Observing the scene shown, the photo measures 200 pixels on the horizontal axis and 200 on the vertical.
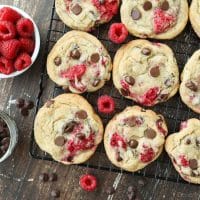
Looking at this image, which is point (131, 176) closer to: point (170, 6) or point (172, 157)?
point (172, 157)

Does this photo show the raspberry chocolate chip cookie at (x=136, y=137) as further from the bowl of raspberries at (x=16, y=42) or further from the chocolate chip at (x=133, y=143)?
the bowl of raspberries at (x=16, y=42)

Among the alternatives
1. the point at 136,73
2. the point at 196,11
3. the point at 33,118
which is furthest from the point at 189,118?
the point at 33,118

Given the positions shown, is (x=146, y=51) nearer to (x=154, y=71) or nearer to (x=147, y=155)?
(x=154, y=71)

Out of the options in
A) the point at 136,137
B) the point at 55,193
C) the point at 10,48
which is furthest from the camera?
the point at 55,193

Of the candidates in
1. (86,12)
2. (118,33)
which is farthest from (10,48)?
(118,33)

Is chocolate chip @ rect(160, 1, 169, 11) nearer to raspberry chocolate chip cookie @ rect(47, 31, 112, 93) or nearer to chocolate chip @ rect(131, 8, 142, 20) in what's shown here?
chocolate chip @ rect(131, 8, 142, 20)

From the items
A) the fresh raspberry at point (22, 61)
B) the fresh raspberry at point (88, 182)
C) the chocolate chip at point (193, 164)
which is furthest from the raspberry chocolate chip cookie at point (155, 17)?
the fresh raspberry at point (88, 182)

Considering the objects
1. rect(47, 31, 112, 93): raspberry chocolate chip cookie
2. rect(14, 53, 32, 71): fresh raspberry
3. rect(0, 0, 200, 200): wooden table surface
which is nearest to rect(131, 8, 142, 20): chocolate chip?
rect(47, 31, 112, 93): raspberry chocolate chip cookie
